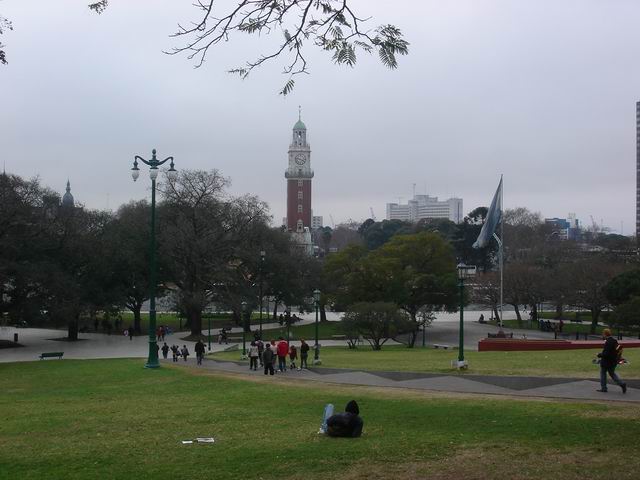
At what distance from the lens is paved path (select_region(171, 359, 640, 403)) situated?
47.3 ft

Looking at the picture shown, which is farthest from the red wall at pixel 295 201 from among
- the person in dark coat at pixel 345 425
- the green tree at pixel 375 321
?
the person in dark coat at pixel 345 425

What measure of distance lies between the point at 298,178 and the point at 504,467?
127 metres

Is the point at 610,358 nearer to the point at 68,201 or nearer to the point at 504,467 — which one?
the point at 504,467

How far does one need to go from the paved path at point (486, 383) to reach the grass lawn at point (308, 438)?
1108 mm

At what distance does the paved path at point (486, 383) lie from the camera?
14430mm

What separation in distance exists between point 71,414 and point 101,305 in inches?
1580

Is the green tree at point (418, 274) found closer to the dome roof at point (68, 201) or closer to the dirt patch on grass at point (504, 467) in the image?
the dome roof at point (68, 201)

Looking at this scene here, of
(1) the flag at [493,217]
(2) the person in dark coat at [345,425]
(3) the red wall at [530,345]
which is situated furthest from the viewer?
(1) the flag at [493,217]

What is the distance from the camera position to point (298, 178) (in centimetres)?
13450

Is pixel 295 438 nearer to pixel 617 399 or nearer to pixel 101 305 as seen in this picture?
pixel 617 399

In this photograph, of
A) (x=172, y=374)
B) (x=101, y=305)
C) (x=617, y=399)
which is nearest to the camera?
(x=617, y=399)

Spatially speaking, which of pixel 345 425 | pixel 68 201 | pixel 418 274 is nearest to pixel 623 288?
pixel 418 274

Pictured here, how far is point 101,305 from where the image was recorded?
52750 mm

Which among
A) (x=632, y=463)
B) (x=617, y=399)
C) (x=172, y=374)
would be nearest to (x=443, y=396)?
(x=617, y=399)
